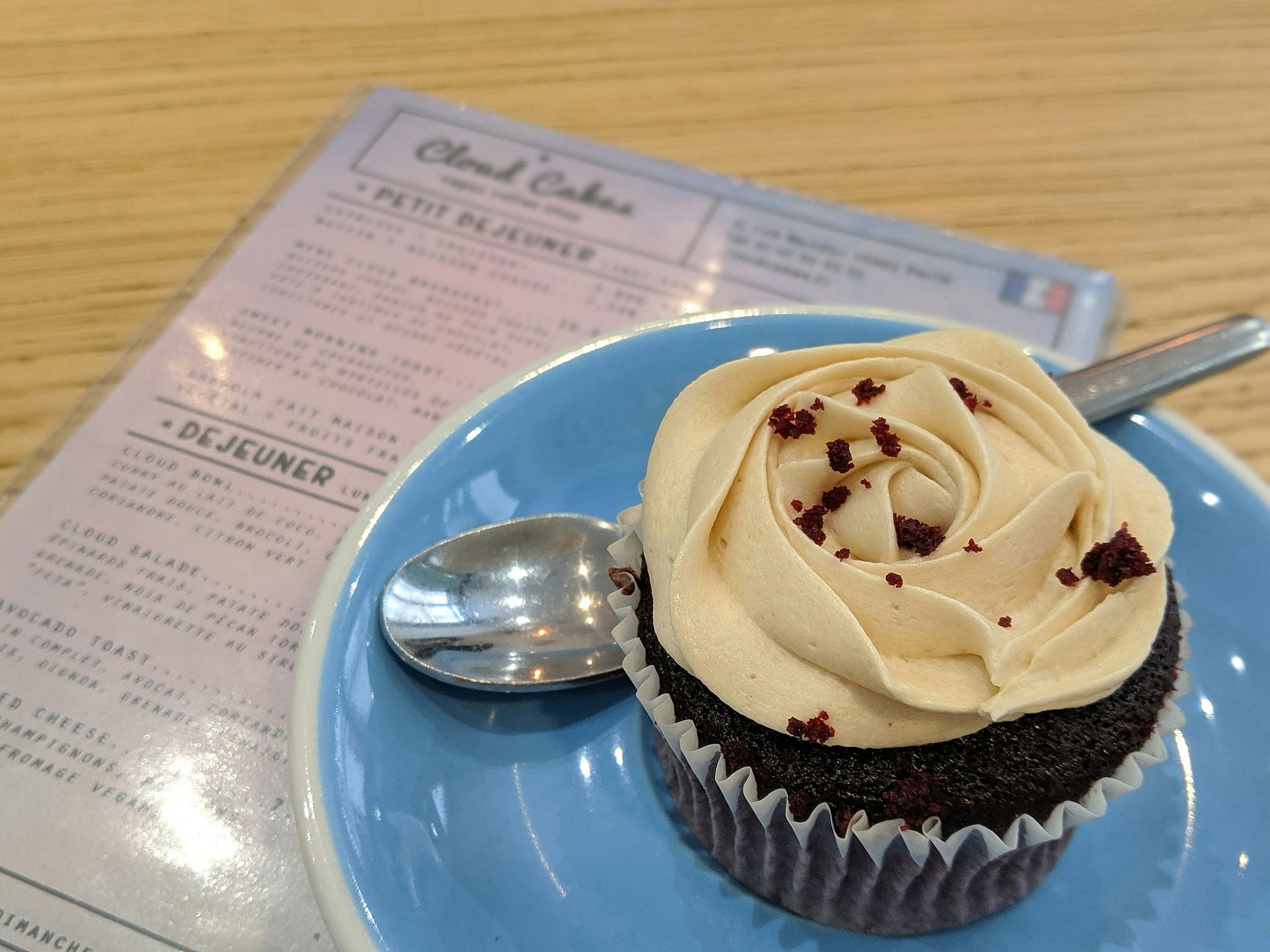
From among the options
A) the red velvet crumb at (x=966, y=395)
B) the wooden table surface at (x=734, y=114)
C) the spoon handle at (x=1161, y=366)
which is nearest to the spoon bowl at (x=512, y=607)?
the red velvet crumb at (x=966, y=395)

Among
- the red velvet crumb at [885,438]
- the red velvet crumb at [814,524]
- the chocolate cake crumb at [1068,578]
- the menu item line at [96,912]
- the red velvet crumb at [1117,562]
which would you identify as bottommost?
the menu item line at [96,912]

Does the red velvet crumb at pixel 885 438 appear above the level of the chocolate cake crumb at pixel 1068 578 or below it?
above

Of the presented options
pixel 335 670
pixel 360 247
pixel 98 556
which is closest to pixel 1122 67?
pixel 360 247

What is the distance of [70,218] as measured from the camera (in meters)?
2.27

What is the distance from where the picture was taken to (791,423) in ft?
4.31

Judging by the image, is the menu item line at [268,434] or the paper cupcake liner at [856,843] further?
the menu item line at [268,434]

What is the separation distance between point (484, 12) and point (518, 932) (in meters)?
2.62

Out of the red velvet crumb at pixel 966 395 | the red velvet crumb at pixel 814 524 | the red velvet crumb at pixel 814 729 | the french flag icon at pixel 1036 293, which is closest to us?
the red velvet crumb at pixel 814 729

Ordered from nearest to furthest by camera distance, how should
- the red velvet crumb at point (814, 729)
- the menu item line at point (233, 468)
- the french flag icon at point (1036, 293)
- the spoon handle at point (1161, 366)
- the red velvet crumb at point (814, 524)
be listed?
the red velvet crumb at point (814, 729)
the red velvet crumb at point (814, 524)
the spoon handle at point (1161, 366)
the menu item line at point (233, 468)
the french flag icon at point (1036, 293)

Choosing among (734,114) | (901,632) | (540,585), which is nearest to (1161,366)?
(901,632)

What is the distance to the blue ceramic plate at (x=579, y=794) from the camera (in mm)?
1261

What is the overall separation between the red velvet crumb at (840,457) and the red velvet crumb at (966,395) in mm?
222

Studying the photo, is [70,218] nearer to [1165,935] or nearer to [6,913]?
[6,913]

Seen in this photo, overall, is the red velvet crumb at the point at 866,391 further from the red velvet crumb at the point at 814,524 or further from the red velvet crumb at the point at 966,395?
the red velvet crumb at the point at 814,524
